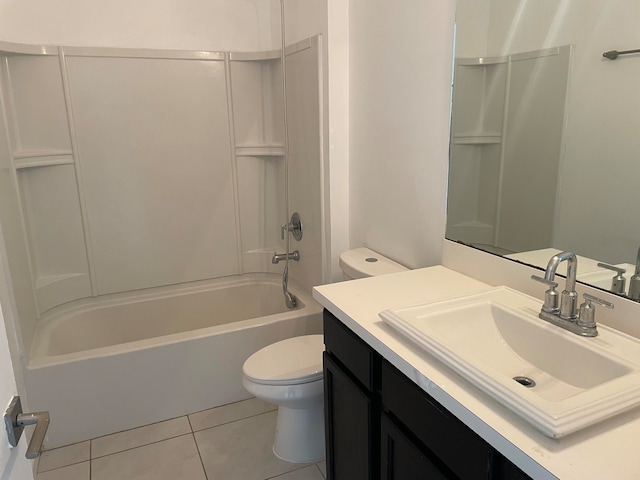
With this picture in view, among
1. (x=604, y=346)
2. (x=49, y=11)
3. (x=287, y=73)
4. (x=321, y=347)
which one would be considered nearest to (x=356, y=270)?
(x=321, y=347)

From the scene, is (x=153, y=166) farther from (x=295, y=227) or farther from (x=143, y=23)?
(x=295, y=227)

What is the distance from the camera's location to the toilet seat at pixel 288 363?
186 cm

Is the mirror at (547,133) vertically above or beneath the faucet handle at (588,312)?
above

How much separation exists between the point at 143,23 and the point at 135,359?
1.81 metres

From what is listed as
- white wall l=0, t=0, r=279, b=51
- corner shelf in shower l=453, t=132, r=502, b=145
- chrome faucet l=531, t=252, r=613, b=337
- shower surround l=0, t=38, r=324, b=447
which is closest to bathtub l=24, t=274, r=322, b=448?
shower surround l=0, t=38, r=324, b=447

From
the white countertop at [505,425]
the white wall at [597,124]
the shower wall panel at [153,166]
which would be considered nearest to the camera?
the white countertop at [505,425]

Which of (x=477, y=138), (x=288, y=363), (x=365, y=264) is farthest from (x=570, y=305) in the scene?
(x=288, y=363)

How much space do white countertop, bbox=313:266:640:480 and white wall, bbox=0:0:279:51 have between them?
82.6 inches

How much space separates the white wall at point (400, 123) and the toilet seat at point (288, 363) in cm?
53

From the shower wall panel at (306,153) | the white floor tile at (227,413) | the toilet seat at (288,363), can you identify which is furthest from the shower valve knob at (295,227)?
the white floor tile at (227,413)

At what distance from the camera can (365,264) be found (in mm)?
2043

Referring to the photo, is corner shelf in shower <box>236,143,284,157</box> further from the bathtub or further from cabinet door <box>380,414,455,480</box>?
Result: cabinet door <box>380,414,455,480</box>

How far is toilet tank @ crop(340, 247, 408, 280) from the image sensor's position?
77.2 inches

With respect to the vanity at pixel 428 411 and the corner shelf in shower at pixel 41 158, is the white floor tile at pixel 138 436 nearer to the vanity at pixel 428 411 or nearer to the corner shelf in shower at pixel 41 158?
the vanity at pixel 428 411
